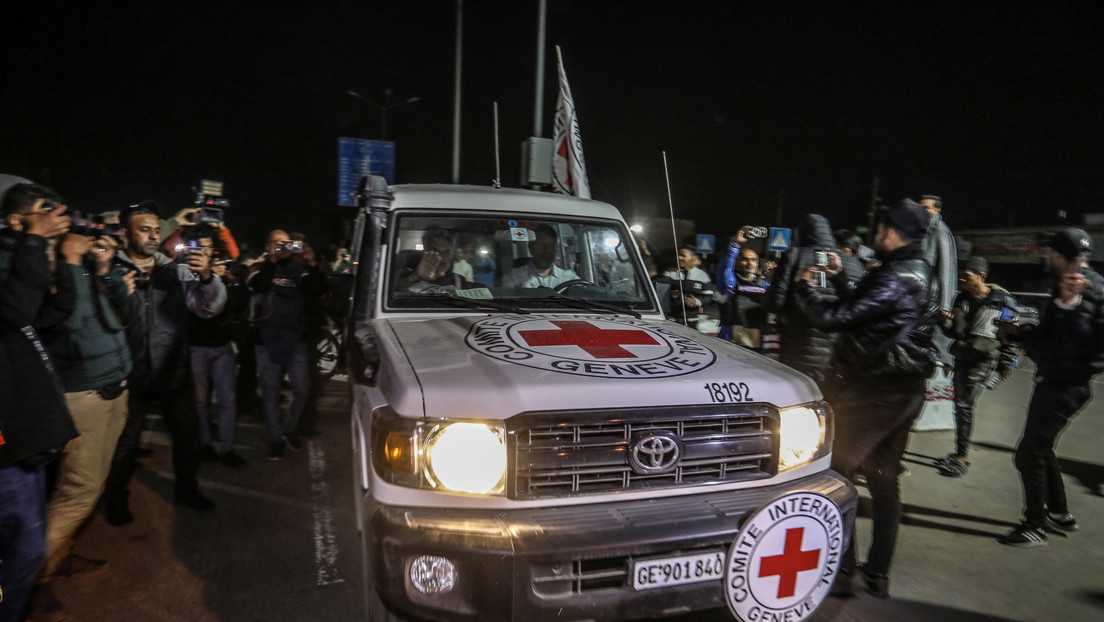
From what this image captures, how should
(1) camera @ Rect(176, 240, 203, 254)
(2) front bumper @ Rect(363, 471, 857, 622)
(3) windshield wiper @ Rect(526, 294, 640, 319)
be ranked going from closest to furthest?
(2) front bumper @ Rect(363, 471, 857, 622) < (3) windshield wiper @ Rect(526, 294, 640, 319) < (1) camera @ Rect(176, 240, 203, 254)

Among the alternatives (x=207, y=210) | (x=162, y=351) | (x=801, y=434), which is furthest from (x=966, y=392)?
(x=162, y=351)

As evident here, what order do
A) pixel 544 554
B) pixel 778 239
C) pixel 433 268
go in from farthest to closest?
pixel 778 239 < pixel 433 268 < pixel 544 554

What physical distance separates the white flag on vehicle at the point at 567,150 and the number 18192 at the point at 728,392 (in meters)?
4.65

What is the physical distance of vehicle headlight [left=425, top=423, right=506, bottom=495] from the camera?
2.28 meters

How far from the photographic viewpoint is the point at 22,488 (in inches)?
98.7

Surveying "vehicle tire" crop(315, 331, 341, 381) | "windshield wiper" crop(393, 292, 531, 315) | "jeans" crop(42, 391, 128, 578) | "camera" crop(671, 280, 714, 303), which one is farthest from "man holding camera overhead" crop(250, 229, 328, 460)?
"vehicle tire" crop(315, 331, 341, 381)

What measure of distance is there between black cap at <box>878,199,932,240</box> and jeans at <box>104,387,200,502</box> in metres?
4.46

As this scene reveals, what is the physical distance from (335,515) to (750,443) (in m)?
3.12

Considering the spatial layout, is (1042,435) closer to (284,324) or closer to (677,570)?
(677,570)

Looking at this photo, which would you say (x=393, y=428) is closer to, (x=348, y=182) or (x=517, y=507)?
(x=517, y=507)

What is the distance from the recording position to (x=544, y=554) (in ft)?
6.97

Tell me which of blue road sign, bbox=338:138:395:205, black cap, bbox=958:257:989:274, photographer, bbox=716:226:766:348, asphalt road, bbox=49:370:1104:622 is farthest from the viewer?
blue road sign, bbox=338:138:395:205

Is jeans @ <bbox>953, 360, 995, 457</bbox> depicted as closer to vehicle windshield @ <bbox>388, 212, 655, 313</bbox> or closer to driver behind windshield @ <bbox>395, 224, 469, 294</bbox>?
vehicle windshield @ <bbox>388, 212, 655, 313</bbox>

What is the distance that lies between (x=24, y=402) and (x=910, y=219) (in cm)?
399
